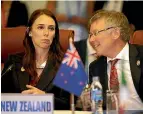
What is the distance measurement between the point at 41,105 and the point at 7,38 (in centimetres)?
112

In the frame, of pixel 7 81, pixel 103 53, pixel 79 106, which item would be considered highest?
pixel 103 53

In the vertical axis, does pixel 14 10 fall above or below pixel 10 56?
above

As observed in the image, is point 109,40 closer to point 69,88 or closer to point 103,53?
point 103,53

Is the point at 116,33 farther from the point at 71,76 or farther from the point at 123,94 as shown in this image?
the point at 71,76

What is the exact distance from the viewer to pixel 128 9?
2.88 metres

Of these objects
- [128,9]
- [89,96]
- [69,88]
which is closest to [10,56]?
[89,96]

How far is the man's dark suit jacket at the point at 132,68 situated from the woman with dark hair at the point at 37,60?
0.24m

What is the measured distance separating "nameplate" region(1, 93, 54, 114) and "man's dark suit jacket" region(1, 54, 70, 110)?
2.39ft

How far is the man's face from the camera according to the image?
191 centimetres

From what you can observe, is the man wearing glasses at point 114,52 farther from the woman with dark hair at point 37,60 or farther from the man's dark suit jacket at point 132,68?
the woman with dark hair at point 37,60

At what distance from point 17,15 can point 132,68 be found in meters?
1.39

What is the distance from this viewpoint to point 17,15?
9.50 feet

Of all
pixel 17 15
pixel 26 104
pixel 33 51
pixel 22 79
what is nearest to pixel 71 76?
pixel 26 104

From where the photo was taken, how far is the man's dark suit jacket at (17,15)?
9.41ft
